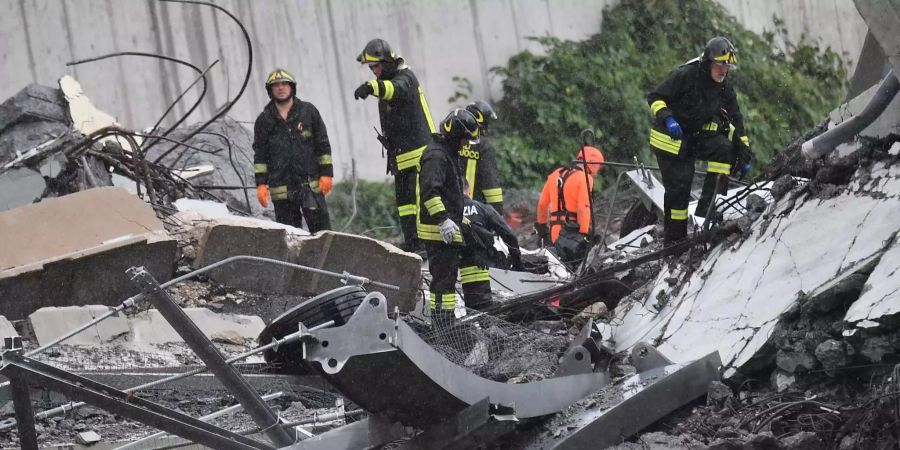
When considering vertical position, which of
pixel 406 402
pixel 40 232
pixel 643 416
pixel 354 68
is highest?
pixel 354 68

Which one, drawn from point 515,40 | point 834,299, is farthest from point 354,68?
point 834,299

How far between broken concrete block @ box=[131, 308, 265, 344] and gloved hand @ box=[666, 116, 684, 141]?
2.96m

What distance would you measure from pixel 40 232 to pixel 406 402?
12.8ft

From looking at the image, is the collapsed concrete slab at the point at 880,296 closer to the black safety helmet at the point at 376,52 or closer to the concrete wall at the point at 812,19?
the black safety helmet at the point at 376,52

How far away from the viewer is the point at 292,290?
8.51 meters

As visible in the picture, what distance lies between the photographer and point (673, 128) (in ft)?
27.5

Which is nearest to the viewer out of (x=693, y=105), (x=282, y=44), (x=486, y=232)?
(x=693, y=105)

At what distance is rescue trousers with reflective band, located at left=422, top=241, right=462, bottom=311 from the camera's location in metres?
8.12

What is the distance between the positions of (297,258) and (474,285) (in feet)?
3.90

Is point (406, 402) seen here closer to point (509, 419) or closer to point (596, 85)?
point (509, 419)


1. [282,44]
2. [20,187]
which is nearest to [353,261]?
[20,187]

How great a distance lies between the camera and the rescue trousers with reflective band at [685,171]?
840 centimetres

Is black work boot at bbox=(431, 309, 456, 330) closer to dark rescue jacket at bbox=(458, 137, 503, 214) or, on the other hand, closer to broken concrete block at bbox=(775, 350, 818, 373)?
broken concrete block at bbox=(775, 350, 818, 373)

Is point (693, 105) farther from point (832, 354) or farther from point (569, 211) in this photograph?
point (832, 354)
